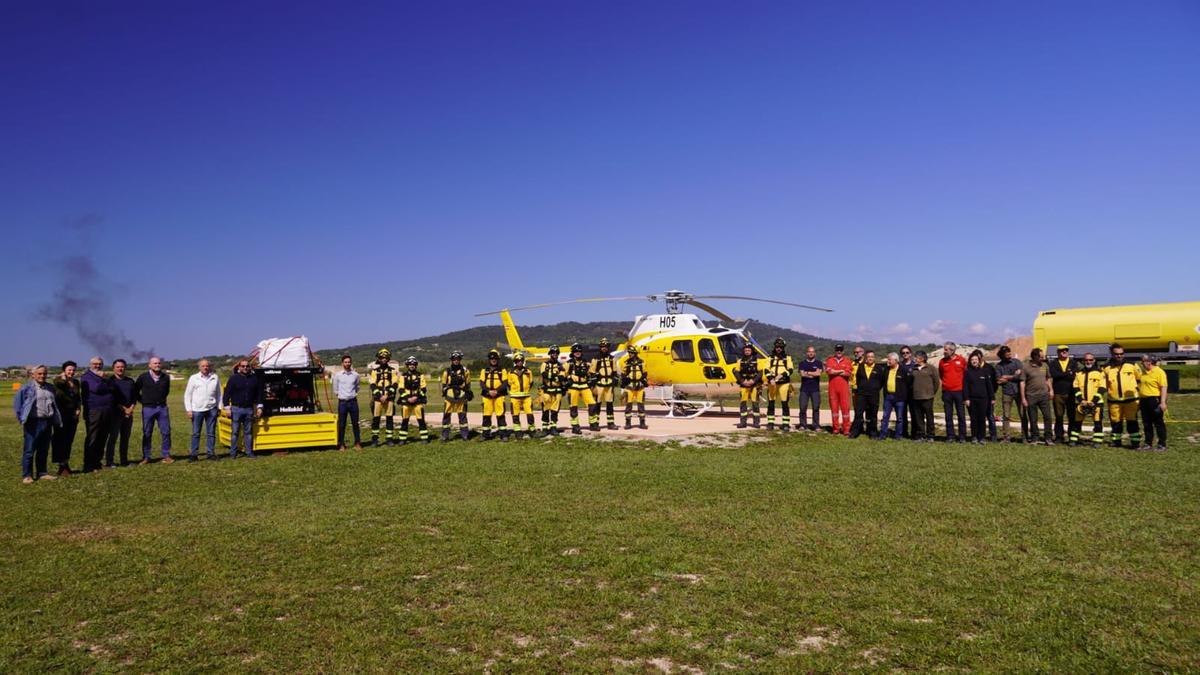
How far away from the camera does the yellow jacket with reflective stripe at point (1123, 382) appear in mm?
12773

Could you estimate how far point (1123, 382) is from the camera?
12820 millimetres

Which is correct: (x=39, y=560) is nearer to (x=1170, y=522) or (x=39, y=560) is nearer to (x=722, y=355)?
(x=1170, y=522)

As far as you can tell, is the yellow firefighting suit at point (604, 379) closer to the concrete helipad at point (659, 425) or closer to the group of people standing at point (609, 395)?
the group of people standing at point (609, 395)

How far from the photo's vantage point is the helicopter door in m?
17.0

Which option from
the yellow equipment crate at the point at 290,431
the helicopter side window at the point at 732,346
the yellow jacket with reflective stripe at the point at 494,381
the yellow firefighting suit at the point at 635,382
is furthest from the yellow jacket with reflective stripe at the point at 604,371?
the yellow equipment crate at the point at 290,431

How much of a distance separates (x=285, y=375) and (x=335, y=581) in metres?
9.86

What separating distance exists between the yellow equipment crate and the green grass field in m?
2.88

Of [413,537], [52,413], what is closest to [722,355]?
[413,537]

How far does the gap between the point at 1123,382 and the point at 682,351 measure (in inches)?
327

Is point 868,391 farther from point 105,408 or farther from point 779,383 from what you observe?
point 105,408

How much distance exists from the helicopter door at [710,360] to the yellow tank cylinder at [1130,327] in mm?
14682

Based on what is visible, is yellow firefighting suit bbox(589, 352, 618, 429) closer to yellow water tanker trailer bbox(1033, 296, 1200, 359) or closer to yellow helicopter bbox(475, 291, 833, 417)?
yellow helicopter bbox(475, 291, 833, 417)

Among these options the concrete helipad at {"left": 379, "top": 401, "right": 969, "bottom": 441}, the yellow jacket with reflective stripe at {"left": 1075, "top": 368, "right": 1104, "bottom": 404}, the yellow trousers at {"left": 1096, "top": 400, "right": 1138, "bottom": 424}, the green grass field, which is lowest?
the green grass field

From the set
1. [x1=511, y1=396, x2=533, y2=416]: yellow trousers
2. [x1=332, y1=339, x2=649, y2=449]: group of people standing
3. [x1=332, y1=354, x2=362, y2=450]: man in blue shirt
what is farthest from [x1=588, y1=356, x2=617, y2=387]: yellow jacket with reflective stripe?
[x1=332, y1=354, x2=362, y2=450]: man in blue shirt
